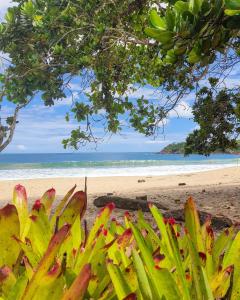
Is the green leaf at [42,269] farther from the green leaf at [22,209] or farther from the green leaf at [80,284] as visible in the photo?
the green leaf at [22,209]

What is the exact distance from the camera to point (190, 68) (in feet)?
23.7

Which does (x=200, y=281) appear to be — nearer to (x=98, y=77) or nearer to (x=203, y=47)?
(x=203, y=47)

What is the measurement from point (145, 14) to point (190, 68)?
1114 millimetres

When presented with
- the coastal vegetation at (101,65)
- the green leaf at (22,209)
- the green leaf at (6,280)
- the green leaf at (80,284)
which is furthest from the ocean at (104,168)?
the green leaf at (80,284)

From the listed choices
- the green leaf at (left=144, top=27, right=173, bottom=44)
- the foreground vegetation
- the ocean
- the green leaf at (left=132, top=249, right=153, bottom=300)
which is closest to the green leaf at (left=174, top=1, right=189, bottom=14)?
the green leaf at (left=144, top=27, right=173, bottom=44)

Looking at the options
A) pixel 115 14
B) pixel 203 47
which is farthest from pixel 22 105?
pixel 203 47

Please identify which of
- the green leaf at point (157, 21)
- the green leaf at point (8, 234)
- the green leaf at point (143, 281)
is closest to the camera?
the green leaf at point (143, 281)

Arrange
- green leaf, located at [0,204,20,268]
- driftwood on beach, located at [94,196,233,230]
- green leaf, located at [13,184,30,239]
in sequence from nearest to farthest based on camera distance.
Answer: green leaf, located at [0,204,20,268] → green leaf, located at [13,184,30,239] → driftwood on beach, located at [94,196,233,230]

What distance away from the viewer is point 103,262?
34.6 inches

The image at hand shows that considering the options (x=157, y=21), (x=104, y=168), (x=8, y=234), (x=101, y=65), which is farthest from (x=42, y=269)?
(x=104, y=168)

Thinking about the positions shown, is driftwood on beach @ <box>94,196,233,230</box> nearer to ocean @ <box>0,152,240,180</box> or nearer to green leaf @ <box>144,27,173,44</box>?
green leaf @ <box>144,27,173,44</box>

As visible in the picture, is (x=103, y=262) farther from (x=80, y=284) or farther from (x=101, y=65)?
(x=101, y=65)

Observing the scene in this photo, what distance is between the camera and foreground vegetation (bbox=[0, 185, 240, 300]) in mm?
670

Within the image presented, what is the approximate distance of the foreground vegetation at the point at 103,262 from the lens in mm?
670
